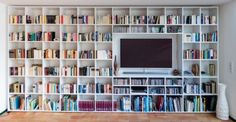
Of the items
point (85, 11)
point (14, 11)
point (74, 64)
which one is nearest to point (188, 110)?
point (74, 64)

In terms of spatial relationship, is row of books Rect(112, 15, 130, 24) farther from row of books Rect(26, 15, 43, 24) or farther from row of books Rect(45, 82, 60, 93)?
row of books Rect(45, 82, 60, 93)

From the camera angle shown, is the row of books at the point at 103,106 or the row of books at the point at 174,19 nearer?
the row of books at the point at 174,19

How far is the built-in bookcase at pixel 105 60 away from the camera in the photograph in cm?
455

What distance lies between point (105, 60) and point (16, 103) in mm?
2098

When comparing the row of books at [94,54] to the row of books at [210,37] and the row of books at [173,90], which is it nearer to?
the row of books at [173,90]

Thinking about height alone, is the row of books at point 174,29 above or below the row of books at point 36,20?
below

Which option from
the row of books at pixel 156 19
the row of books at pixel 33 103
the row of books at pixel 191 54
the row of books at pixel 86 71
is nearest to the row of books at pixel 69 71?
the row of books at pixel 86 71

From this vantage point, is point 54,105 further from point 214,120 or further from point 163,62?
point 214,120

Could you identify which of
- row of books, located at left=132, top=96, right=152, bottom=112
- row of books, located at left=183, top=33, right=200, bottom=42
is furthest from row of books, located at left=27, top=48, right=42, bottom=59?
row of books, located at left=183, top=33, right=200, bottom=42

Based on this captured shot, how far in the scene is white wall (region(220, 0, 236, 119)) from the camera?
13.3 feet

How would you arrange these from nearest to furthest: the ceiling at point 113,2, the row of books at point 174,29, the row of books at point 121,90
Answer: the ceiling at point 113,2 → the row of books at point 174,29 → the row of books at point 121,90

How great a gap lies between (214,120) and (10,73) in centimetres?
422

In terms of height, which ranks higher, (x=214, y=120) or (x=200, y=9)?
(x=200, y=9)

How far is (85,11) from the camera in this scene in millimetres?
4828
